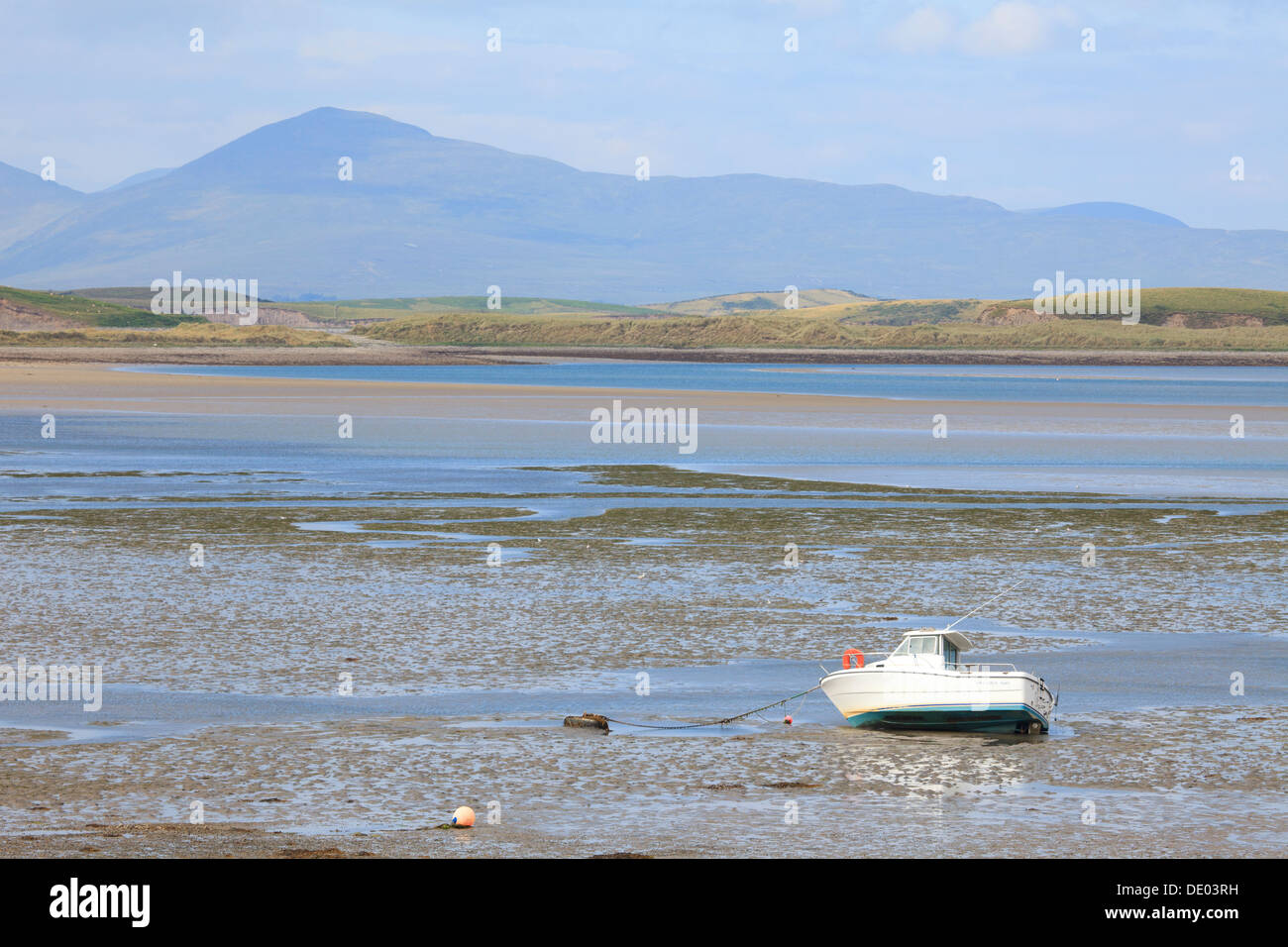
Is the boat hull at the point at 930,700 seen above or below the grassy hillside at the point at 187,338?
below

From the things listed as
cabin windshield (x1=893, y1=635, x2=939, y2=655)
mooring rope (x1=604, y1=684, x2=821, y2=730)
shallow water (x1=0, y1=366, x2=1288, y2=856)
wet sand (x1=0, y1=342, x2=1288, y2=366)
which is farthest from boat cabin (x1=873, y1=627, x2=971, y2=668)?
wet sand (x1=0, y1=342, x2=1288, y2=366)

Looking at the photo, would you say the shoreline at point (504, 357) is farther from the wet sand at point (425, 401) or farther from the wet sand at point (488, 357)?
the wet sand at point (425, 401)

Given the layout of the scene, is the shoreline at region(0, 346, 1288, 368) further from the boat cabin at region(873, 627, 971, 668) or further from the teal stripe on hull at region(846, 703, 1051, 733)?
the teal stripe on hull at region(846, 703, 1051, 733)

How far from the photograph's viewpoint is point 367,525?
36.1 meters

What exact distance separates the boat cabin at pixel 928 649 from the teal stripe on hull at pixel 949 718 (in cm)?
54

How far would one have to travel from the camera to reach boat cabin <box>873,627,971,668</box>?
18.7 m

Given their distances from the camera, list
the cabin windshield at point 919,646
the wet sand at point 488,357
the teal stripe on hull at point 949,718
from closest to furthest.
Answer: the teal stripe on hull at point 949,718 < the cabin windshield at point 919,646 < the wet sand at point 488,357

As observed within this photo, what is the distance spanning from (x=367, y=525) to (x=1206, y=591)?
1823cm

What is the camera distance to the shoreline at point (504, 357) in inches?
5773

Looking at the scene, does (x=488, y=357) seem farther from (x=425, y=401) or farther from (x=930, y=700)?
(x=930, y=700)

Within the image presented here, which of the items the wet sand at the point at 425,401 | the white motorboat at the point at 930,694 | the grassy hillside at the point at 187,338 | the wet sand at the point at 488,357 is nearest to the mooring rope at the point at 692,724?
the white motorboat at the point at 930,694

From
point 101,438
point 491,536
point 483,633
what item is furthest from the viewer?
point 101,438
